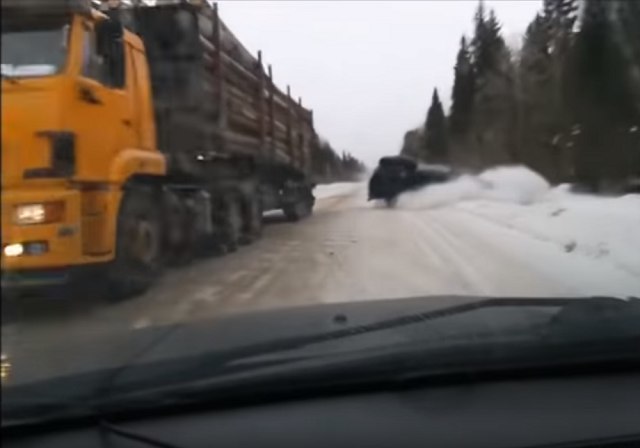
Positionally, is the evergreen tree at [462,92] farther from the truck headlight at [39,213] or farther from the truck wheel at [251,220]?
the truck headlight at [39,213]

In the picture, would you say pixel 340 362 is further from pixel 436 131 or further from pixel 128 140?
pixel 436 131

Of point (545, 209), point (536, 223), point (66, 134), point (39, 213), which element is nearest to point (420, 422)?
point (39, 213)

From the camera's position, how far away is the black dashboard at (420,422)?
9.41 ft

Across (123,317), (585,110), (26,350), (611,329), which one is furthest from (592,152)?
(26,350)

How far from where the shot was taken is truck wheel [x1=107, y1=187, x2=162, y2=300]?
3.50 metres

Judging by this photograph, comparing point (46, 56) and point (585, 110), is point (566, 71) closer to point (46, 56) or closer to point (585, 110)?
point (585, 110)

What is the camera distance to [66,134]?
312 centimetres

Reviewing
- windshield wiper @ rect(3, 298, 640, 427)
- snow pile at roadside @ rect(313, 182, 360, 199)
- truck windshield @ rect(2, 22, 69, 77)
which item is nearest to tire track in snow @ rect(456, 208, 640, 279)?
snow pile at roadside @ rect(313, 182, 360, 199)

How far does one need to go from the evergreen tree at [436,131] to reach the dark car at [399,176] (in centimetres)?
11

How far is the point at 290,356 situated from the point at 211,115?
153 centimetres

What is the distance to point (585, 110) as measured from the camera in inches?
204

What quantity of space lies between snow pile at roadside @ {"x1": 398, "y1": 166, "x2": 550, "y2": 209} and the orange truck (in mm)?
740

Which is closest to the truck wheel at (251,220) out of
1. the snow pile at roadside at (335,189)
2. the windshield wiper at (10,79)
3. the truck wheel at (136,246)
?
the snow pile at roadside at (335,189)

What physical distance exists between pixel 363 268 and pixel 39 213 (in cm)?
214
